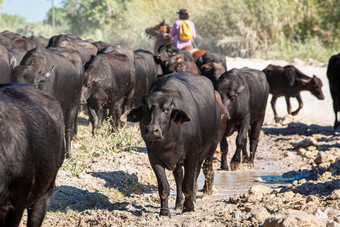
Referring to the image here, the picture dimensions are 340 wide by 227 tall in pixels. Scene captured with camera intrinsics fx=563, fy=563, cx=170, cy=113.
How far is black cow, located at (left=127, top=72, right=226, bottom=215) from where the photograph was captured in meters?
6.27

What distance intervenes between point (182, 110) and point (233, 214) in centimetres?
131

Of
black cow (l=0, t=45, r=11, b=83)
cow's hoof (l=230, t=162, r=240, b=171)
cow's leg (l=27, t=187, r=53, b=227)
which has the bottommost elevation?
cow's hoof (l=230, t=162, r=240, b=171)

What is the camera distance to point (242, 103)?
10.3 m

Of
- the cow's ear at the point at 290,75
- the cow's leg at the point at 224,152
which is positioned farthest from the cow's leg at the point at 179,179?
the cow's ear at the point at 290,75

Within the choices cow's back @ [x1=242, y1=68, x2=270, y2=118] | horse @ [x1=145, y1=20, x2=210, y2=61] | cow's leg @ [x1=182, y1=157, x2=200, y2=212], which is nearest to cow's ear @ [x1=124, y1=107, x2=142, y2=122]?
cow's leg @ [x1=182, y1=157, x2=200, y2=212]

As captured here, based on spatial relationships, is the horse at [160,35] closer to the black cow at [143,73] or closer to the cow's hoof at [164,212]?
the black cow at [143,73]

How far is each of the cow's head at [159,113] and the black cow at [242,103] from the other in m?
3.59

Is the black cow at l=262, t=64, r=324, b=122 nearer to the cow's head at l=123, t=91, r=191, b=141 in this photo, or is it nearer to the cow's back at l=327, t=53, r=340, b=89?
the cow's back at l=327, t=53, r=340, b=89

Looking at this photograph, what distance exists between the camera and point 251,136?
37.9 ft

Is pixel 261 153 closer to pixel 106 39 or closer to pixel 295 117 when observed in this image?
pixel 295 117

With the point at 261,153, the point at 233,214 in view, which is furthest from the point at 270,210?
the point at 261,153

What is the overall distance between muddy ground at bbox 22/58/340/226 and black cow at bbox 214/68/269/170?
1.49 ft

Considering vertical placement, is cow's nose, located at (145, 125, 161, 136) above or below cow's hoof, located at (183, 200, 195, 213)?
above

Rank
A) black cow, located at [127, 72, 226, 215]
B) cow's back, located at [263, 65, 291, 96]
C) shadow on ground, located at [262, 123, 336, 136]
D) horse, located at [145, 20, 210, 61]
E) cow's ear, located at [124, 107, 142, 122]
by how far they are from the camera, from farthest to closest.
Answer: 1. horse, located at [145, 20, 210, 61]
2. cow's back, located at [263, 65, 291, 96]
3. shadow on ground, located at [262, 123, 336, 136]
4. cow's ear, located at [124, 107, 142, 122]
5. black cow, located at [127, 72, 226, 215]
